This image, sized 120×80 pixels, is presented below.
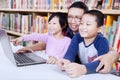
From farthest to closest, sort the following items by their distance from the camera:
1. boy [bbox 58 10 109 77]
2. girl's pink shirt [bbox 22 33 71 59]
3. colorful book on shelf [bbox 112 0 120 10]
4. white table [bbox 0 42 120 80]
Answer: colorful book on shelf [bbox 112 0 120 10] → girl's pink shirt [bbox 22 33 71 59] → boy [bbox 58 10 109 77] → white table [bbox 0 42 120 80]

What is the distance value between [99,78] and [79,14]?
616 mm

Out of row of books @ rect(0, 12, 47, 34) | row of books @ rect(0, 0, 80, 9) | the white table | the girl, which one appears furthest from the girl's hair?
row of books @ rect(0, 12, 47, 34)

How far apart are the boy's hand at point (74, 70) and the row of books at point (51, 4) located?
2.67ft

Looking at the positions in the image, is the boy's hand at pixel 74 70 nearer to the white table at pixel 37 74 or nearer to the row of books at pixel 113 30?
the white table at pixel 37 74

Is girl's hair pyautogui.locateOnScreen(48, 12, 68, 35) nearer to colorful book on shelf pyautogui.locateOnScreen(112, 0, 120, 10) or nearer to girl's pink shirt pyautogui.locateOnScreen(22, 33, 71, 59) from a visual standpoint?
girl's pink shirt pyautogui.locateOnScreen(22, 33, 71, 59)

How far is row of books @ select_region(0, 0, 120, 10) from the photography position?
1615mm

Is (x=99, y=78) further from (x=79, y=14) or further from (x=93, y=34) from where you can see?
(x=79, y=14)

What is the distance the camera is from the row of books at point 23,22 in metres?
2.43

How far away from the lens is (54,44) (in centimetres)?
141

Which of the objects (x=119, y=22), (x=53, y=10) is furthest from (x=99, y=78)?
(x=53, y=10)

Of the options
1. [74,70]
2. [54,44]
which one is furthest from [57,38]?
[74,70]

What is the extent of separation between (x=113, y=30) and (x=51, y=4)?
2.76 feet

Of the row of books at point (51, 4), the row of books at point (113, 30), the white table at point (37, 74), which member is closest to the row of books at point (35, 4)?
the row of books at point (51, 4)

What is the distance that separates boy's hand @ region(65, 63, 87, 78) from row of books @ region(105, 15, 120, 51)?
2.45 feet
